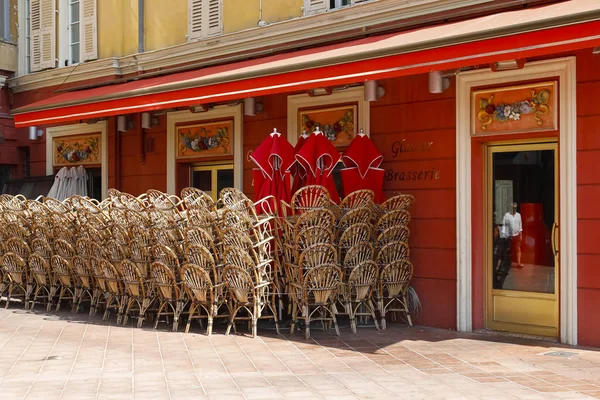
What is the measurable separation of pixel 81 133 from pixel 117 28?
6.21 feet

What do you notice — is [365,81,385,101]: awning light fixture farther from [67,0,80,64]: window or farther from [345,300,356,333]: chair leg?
[67,0,80,64]: window

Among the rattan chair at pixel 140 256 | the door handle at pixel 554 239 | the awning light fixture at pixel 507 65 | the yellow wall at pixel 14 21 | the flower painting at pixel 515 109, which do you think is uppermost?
the yellow wall at pixel 14 21

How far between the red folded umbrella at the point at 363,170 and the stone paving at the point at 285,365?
155 cm

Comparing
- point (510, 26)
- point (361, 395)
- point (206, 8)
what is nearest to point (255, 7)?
point (206, 8)

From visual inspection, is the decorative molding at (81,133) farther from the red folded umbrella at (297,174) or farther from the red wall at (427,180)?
the red wall at (427,180)

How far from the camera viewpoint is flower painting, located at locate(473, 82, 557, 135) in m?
7.66

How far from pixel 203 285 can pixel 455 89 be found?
3.33 meters

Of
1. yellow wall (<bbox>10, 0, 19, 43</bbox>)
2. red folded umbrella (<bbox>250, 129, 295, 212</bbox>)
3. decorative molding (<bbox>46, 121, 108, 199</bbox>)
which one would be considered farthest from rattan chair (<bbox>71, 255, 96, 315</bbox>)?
yellow wall (<bbox>10, 0, 19, 43</bbox>)

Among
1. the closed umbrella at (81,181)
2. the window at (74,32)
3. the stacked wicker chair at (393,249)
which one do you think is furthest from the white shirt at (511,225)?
the window at (74,32)

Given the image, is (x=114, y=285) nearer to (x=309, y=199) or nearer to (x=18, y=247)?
(x=18, y=247)

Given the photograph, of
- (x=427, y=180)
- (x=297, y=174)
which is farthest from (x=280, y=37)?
(x=427, y=180)

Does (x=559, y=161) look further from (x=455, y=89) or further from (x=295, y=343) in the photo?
(x=295, y=343)

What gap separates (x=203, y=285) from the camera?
25.7ft

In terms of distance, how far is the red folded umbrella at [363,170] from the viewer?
28.5ft
